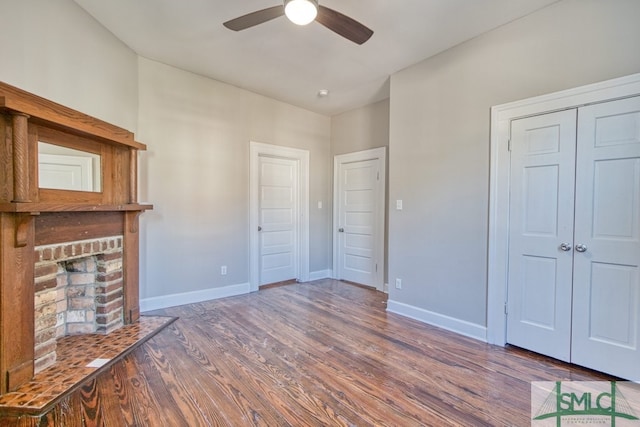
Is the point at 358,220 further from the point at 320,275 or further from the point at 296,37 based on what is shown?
the point at 296,37

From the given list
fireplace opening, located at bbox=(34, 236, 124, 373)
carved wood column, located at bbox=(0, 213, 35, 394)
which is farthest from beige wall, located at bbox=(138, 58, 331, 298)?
carved wood column, located at bbox=(0, 213, 35, 394)

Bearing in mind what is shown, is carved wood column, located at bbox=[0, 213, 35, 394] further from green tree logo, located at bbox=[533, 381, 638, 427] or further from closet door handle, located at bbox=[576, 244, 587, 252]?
closet door handle, located at bbox=[576, 244, 587, 252]

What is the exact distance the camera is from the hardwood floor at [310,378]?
1679mm

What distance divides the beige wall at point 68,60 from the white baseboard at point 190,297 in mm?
1943

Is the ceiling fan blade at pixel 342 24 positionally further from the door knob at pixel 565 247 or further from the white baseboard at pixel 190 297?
the white baseboard at pixel 190 297

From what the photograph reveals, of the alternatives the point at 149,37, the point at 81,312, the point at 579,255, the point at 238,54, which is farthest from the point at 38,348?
the point at 579,255

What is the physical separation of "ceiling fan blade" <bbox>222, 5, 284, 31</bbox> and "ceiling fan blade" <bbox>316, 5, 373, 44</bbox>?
0.88ft

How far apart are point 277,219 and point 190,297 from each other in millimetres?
1641

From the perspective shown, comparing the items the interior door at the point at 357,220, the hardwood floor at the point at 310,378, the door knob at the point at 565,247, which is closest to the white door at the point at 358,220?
the interior door at the point at 357,220

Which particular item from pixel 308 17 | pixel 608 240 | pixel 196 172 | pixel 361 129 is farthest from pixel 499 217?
pixel 196 172

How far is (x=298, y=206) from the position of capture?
4770mm

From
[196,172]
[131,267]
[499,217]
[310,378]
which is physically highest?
[196,172]

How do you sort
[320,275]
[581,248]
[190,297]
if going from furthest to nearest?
[320,275] < [190,297] < [581,248]

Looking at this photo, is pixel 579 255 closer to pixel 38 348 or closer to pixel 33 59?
pixel 38 348
